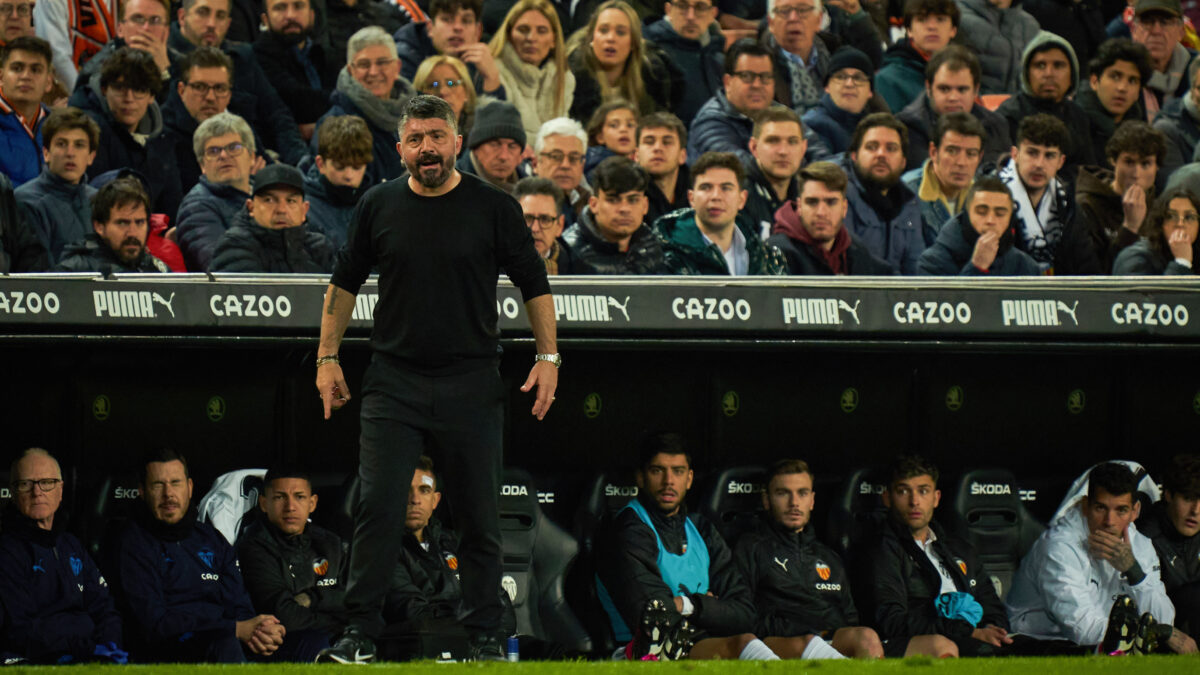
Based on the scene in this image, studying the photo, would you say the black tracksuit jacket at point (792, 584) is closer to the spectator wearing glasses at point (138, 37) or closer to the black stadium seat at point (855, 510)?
the black stadium seat at point (855, 510)

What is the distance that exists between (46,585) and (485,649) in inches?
91.1

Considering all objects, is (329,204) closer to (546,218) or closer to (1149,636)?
(546,218)

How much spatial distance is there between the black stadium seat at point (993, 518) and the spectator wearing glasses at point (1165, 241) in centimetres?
136

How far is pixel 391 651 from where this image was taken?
5984mm

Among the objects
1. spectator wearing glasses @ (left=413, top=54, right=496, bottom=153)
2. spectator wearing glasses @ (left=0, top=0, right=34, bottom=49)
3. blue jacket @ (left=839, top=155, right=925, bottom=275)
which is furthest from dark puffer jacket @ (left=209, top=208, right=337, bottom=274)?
blue jacket @ (left=839, top=155, right=925, bottom=275)

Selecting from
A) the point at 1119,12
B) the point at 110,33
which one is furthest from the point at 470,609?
the point at 1119,12

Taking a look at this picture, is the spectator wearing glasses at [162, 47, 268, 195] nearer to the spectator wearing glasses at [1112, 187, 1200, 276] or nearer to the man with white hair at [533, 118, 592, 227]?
the man with white hair at [533, 118, 592, 227]

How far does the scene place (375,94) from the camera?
9039mm

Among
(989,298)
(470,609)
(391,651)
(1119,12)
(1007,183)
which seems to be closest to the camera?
(470,609)

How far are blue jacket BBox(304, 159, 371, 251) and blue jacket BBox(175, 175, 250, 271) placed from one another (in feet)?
1.22

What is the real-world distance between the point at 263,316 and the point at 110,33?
136 inches

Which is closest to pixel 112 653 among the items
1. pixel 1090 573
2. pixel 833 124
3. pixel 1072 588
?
pixel 1072 588

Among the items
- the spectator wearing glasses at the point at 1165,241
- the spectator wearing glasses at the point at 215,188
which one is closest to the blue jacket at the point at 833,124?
the spectator wearing glasses at the point at 1165,241

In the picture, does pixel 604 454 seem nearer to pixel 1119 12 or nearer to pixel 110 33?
pixel 110 33
